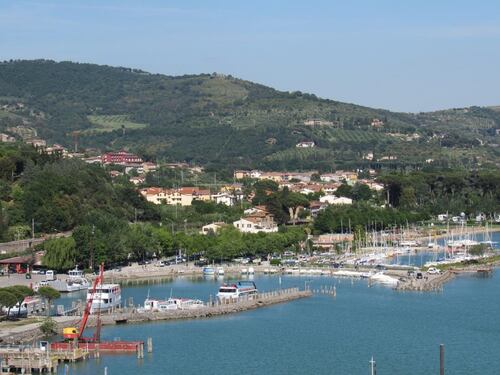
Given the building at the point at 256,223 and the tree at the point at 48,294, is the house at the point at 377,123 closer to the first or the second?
the building at the point at 256,223

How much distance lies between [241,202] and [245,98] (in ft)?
241

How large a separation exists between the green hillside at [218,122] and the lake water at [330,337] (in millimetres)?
59823

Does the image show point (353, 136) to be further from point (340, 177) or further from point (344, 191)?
point (344, 191)

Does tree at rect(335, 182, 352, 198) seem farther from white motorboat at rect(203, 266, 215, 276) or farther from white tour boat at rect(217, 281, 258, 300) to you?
white tour boat at rect(217, 281, 258, 300)

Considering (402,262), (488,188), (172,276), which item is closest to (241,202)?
(488,188)

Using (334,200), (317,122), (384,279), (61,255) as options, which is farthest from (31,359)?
(317,122)

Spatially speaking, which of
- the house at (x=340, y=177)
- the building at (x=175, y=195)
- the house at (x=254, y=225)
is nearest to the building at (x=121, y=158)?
the house at (x=340, y=177)

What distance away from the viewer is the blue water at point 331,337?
25641mm

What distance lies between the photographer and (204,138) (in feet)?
387

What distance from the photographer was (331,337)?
1162 inches

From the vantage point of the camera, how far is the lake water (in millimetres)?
25625

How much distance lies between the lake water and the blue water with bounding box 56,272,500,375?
2cm

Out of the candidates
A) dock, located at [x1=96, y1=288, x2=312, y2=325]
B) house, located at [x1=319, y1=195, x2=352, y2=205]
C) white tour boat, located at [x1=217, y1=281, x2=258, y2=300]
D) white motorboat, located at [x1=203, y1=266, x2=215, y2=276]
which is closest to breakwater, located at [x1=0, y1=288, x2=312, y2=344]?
dock, located at [x1=96, y1=288, x2=312, y2=325]

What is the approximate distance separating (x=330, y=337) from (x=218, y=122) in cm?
9688
